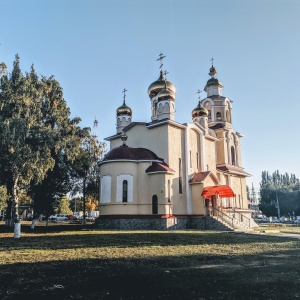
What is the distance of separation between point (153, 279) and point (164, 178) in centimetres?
1688

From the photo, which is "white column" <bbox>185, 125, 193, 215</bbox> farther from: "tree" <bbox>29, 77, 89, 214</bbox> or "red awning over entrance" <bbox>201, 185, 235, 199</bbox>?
"tree" <bbox>29, 77, 89, 214</bbox>

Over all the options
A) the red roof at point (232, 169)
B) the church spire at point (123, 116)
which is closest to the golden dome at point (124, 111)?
the church spire at point (123, 116)

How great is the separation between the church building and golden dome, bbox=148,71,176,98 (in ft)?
0.34

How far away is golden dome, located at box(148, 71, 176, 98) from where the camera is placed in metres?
30.8

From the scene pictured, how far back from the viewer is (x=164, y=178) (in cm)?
2284

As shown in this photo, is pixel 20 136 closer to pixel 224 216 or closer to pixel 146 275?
pixel 146 275

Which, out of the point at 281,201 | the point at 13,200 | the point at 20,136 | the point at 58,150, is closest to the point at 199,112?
the point at 58,150

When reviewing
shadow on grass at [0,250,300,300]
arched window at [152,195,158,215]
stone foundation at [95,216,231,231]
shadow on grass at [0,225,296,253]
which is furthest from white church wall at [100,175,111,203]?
shadow on grass at [0,250,300,300]

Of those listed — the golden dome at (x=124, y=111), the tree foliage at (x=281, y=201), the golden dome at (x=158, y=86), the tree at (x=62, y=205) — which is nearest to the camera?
the tree at (x=62, y=205)

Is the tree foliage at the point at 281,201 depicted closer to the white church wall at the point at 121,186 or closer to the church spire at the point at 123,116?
the church spire at the point at 123,116

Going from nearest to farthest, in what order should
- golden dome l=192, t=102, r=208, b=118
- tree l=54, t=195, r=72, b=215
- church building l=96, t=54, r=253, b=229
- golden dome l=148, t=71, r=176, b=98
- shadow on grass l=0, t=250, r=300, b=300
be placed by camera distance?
shadow on grass l=0, t=250, r=300, b=300 → church building l=96, t=54, r=253, b=229 → tree l=54, t=195, r=72, b=215 → golden dome l=148, t=71, r=176, b=98 → golden dome l=192, t=102, r=208, b=118

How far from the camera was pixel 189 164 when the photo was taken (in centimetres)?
2622

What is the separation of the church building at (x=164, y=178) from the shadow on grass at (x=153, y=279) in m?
14.4

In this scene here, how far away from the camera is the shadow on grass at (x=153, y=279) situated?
4965mm
